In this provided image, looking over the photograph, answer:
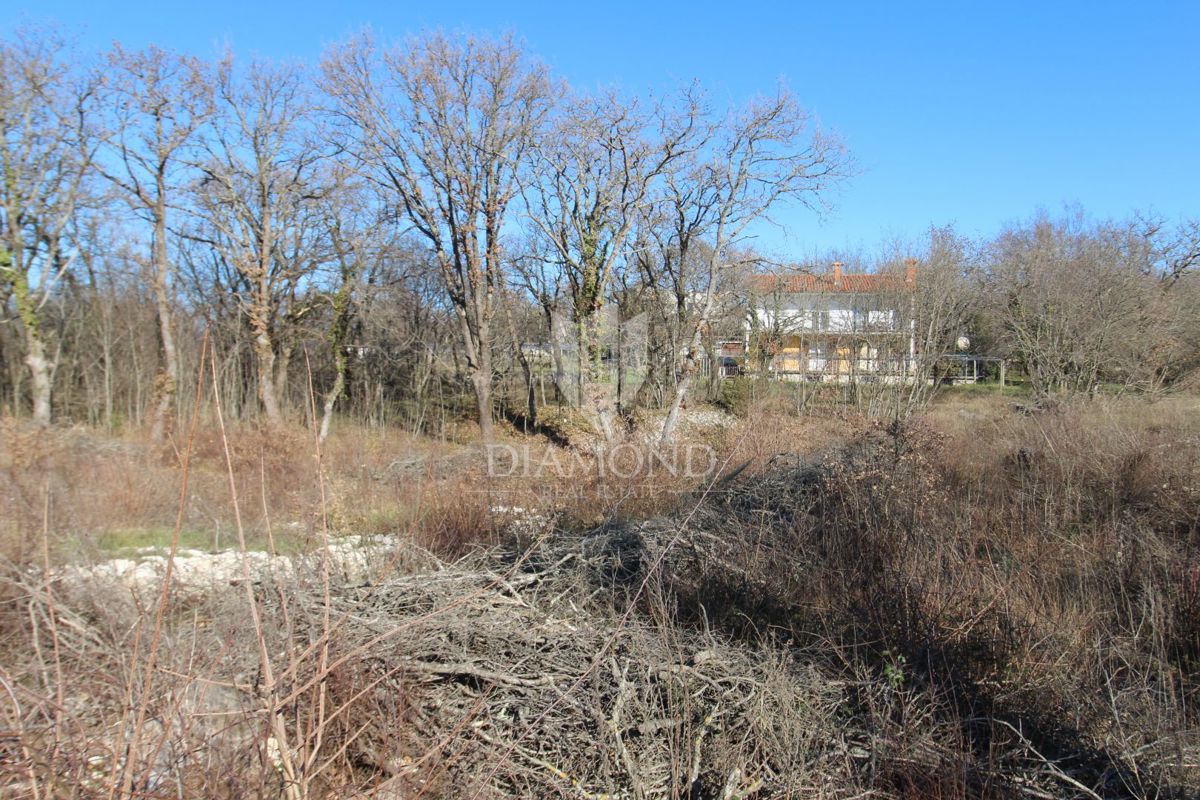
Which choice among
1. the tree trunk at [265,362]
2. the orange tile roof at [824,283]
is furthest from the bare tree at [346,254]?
the orange tile roof at [824,283]

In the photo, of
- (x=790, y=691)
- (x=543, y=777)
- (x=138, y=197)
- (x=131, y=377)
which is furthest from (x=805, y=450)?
(x=131, y=377)

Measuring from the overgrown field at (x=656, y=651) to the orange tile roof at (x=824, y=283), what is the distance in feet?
35.6

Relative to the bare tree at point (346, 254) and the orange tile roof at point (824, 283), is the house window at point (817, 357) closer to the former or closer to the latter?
the orange tile roof at point (824, 283)

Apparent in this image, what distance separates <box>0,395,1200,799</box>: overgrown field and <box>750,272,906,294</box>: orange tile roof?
10856 mm

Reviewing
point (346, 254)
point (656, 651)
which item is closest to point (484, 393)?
point (346, 254)

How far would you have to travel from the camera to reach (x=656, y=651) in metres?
3.77

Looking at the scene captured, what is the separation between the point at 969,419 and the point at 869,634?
11.5 metres

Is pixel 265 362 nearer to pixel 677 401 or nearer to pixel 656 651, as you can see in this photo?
pixel 677 401

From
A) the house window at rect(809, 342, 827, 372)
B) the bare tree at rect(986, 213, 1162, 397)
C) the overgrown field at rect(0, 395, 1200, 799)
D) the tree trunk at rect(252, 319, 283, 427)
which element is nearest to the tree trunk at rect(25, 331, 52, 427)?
the tree trunk at rect(252, 319, 283, 427)

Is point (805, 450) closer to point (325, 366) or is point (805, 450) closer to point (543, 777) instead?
point (543, 777)

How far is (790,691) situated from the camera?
3.48 m

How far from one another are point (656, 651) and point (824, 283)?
54.7 feet

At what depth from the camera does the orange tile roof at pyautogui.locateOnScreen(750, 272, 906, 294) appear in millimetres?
17594

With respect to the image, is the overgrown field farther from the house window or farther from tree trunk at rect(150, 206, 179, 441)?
the house window
